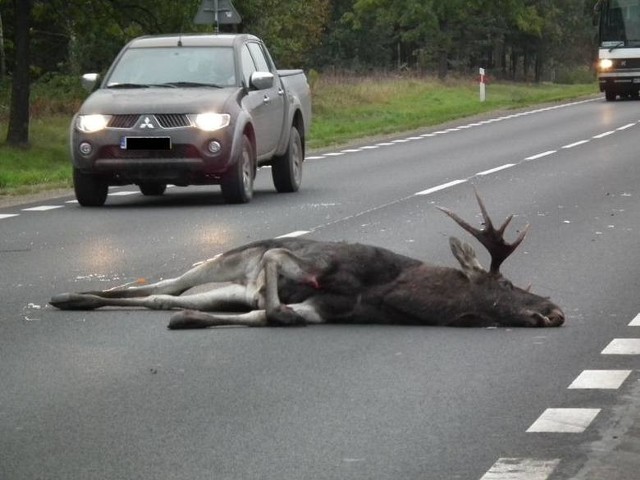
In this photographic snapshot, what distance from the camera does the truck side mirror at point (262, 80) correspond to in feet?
68.2

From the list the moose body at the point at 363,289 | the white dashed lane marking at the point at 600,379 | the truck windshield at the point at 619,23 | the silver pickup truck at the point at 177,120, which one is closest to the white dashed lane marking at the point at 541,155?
the silver pickup truck at the point at 177,120

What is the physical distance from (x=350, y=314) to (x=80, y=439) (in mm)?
3077

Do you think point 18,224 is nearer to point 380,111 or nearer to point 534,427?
point 534,427

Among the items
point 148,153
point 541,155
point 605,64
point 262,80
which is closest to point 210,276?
point 148,153

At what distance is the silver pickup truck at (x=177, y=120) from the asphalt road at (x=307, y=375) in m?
2.04

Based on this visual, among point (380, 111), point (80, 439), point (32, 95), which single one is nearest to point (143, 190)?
point (80, 439)

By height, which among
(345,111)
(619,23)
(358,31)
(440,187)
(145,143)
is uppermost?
(145,143)

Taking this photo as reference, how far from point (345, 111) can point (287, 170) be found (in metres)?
26.6

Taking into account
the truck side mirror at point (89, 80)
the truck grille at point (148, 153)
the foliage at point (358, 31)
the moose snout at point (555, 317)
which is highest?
the truck side mirror at point (89, 80)

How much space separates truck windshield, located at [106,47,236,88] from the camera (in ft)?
68.8

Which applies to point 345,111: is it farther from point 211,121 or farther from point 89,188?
point 211,121

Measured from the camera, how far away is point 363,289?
10289mm

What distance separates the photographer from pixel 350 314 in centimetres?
1043

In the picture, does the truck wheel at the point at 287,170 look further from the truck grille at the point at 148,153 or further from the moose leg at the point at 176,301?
the moose leg at the point at 176,301
